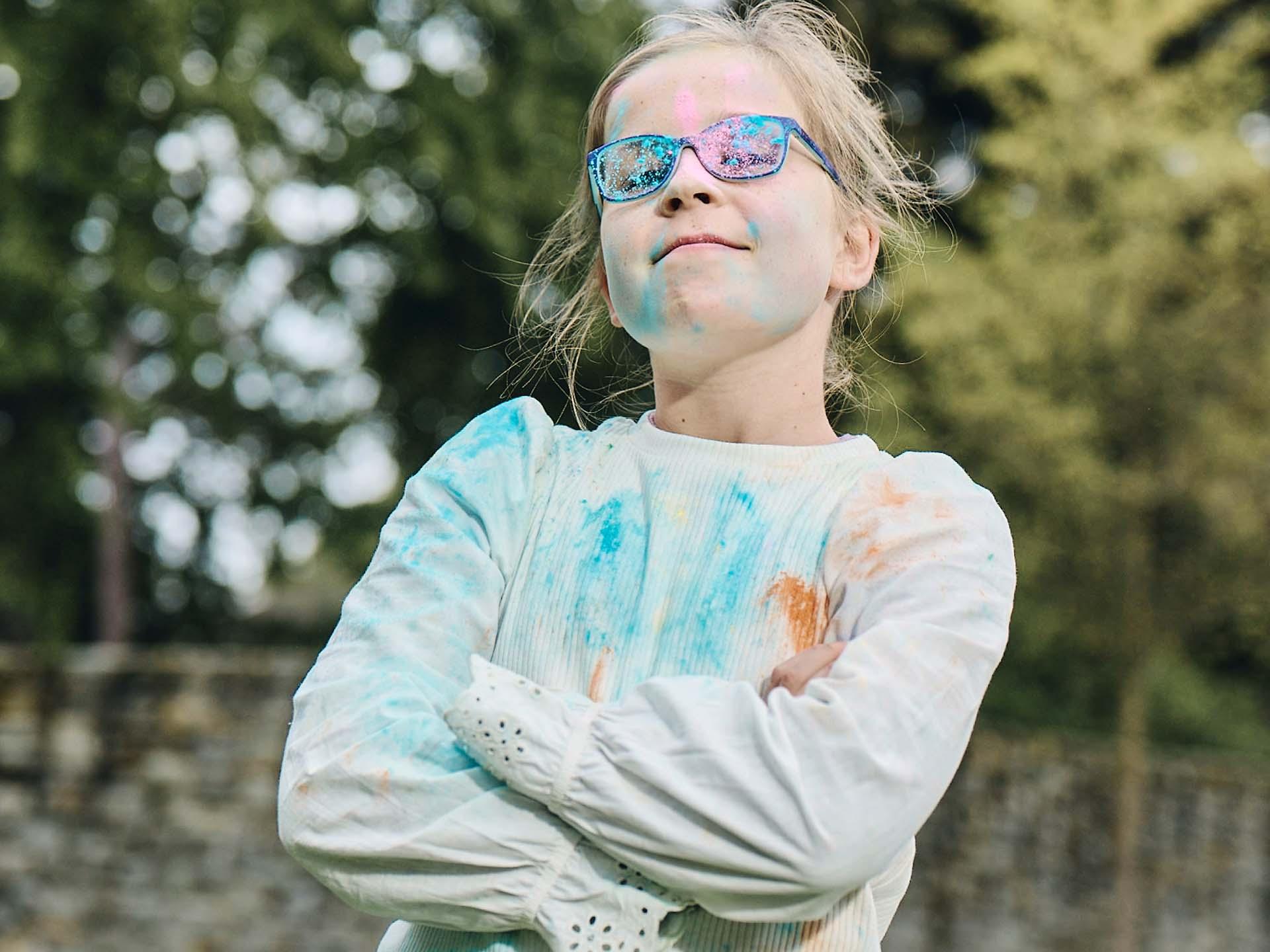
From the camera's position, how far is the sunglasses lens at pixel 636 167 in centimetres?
172

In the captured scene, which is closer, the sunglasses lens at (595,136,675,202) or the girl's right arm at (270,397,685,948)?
the girl's right arm at (270,397,685,948)

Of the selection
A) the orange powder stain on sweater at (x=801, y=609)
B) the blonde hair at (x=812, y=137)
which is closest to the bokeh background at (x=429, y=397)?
the blonde hair at (x=812, y=137)

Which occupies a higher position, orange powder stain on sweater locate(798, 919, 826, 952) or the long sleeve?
the long sleeve

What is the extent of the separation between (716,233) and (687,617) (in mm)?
406

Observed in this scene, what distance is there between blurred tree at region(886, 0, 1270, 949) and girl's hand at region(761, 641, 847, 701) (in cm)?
824

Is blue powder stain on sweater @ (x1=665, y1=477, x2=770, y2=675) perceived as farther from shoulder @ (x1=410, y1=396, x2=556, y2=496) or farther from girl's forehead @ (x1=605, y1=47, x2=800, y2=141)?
girl's forehead @ (x1=605, y1=47, x2=800, y2=141)

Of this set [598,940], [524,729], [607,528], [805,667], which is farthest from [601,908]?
[607,528]

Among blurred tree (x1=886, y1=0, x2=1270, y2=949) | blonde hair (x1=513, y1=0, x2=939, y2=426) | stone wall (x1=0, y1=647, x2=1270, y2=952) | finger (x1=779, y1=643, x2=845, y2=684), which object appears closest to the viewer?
finger (x1=779, y1=643, x2=845, y2=684)

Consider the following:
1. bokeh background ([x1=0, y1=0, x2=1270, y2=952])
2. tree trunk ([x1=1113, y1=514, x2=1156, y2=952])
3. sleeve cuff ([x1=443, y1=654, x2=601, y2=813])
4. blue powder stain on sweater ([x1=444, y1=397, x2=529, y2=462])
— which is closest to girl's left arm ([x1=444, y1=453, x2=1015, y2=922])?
sleeve cuff ([x1=443, y1=654, x2=601, y2=813])

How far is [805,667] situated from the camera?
150 centimetres

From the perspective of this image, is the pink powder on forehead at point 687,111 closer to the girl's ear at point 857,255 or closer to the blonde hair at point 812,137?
the blonde hair at point 812,137

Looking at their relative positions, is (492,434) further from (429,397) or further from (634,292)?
(429,397)

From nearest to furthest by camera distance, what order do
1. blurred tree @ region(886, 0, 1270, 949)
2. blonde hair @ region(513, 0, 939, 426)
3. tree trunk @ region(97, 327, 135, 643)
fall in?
1. blonde hair @ region(513, 0, 939, 426)
2. blurred tree @ region(886, 0, 1270, 949)
3. tree trunk @ region(97, 327, 135, 643)

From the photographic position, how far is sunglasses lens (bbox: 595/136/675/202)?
1721mm
